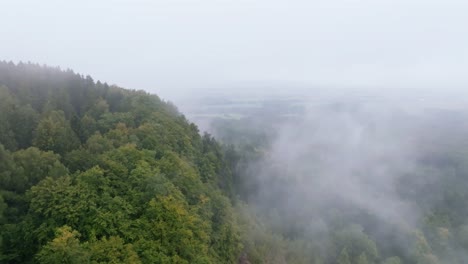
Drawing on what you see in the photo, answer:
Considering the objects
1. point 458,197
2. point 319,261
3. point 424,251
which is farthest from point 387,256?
point 458,197

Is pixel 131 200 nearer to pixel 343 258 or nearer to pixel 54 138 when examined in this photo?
pixel 54 138

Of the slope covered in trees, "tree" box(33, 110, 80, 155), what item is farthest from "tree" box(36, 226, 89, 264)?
"tree" box(33, 110, 80, 155)

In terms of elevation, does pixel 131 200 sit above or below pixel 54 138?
A: below

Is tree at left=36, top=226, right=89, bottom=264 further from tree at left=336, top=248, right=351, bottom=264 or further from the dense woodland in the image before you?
tree at left=336, top=248, right=351, bottom=264

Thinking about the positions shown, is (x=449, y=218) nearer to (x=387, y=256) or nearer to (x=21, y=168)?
(x=387, y=256)

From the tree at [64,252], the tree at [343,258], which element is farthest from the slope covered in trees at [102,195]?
the tree at [343,258]

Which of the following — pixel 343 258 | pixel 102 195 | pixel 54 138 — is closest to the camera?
pixel 102 195

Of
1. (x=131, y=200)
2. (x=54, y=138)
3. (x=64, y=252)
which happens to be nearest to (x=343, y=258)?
(x=131, y=200)
